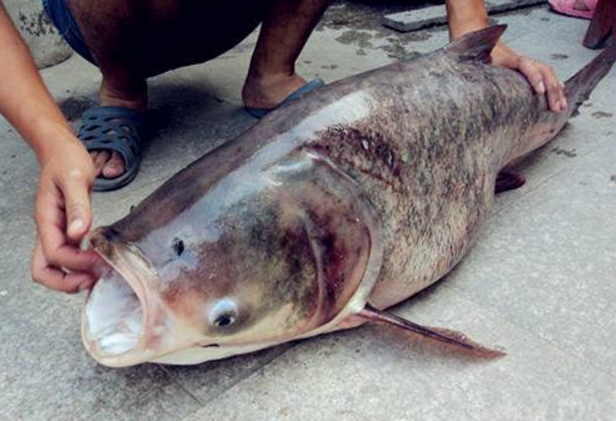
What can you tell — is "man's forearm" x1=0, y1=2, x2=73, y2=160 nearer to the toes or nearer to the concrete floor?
the concrete floor

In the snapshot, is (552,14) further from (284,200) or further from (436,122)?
(284,200)

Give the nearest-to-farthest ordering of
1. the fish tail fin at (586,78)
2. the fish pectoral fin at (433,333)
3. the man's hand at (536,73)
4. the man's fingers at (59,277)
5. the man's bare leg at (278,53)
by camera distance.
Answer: the man's fingers at (59,277) < the fish pectoral fin at (433,333) < the man's hand at (536,73) < the fish tail fin at (586,78) < the man's bare leg at (278,53)

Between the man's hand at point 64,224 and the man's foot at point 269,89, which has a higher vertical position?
the man's hand at point 64,224

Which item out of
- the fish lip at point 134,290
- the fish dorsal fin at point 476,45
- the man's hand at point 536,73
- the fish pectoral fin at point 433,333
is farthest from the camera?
the man's hand at point 536,73

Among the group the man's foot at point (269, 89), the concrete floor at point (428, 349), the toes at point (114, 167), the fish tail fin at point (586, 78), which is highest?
the fish tail fin at point (586, 78)

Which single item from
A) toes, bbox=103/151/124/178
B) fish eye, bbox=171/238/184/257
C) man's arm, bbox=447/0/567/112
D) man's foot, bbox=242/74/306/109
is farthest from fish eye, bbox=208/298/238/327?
man's foot, bbox=242/74/306/109

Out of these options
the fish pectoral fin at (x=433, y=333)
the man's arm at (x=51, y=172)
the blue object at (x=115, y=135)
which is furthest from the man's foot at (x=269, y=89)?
the fish pectoral fin at (x=433, y=333)

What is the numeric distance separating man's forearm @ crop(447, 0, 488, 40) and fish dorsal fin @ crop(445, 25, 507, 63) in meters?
0.35

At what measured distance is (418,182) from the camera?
66.2 inches

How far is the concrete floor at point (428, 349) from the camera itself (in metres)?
1.40

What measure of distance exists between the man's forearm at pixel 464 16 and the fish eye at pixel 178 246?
4.75 ft

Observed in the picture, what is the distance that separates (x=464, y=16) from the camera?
2.36 m

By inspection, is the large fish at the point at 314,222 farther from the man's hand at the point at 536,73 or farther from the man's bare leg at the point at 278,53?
the man's bare leg at the point at 278,53

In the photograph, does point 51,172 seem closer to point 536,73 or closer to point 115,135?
point 115,135
